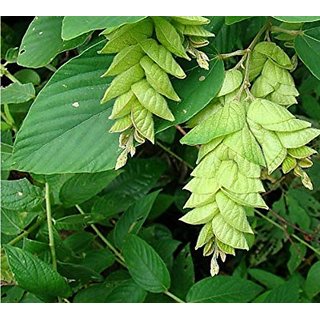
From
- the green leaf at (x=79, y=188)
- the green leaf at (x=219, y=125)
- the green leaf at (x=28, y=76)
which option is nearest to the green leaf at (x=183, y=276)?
the green leaf at (x=79, y=188)

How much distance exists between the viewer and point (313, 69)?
→ 83 centimetres

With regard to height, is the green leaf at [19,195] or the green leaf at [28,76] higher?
the green leaf at [28,76]

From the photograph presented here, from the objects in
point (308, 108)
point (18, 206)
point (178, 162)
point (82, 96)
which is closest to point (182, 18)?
point (82, 96)

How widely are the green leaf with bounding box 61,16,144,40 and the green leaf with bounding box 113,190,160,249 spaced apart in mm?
489

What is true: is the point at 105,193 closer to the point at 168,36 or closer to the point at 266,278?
the point at 266,278

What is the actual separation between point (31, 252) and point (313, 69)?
19.6 inches

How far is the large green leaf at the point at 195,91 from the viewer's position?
0.77m

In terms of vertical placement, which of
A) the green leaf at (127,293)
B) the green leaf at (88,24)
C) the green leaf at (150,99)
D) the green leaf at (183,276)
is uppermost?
the green leaf at (88,24)

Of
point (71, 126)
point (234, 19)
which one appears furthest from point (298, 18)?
point (71, 126)

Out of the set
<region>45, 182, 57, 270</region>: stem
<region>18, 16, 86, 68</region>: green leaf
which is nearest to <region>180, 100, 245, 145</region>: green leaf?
<region>18, 16, 86, 68</region>: green leaf

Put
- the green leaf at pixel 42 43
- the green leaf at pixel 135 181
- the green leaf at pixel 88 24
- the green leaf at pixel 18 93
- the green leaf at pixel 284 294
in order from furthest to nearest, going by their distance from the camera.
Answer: the green leaf at pixel 135 181 → the green leaf at pixel 284 294 → the green leaf at pixel 18 93 → the green leaf at pixel 42 43 → the green leaf at pixel 88 24

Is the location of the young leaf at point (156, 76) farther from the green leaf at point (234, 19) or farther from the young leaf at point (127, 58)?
the green leaf at point (234, 19)

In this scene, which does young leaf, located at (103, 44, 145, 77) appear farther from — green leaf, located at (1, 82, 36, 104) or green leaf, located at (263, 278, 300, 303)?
green leaf, located at (263, 278, 300, 303)

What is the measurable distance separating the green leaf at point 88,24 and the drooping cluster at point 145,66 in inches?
0.7
